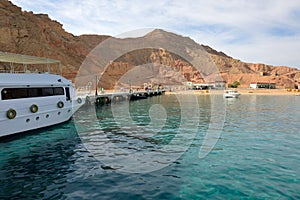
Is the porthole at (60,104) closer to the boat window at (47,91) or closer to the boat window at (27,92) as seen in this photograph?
the boat window at (27,92)

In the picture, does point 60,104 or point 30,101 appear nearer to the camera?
point 30,101

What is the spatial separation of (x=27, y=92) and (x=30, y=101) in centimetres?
72

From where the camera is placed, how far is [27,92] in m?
17.9

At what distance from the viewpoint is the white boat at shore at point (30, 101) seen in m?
16.1

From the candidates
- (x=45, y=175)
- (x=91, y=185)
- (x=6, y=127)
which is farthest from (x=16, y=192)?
(x=6, y=127)

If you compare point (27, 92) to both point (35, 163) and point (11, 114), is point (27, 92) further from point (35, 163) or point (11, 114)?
point (35, 163)

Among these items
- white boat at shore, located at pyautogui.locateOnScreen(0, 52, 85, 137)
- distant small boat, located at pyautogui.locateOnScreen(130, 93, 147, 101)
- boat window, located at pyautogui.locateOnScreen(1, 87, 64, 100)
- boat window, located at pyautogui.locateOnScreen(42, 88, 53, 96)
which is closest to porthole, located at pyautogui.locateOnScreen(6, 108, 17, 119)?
white boat at shore, located at pyautogui.locateOnScreen(0, 52, 85, 137)

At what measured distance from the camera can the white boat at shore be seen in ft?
53.0

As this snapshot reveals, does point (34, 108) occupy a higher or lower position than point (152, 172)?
higher

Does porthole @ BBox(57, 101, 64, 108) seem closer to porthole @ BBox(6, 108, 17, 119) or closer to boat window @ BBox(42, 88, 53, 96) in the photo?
boat window @ BBox(42, 88, 53, 96)

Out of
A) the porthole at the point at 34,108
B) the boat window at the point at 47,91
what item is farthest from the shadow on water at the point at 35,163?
the boat window at the point at 47,91

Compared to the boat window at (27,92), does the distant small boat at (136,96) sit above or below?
below

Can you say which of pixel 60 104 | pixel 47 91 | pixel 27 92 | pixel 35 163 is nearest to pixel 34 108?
pixel 27 92

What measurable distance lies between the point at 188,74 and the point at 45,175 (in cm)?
18589
